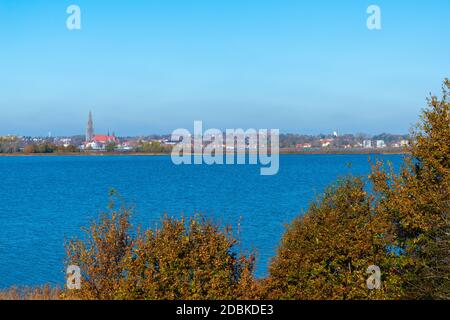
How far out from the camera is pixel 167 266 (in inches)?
556

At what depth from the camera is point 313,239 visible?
16.9 metres

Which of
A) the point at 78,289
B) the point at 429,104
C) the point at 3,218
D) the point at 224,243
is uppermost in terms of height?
the point at 429,104

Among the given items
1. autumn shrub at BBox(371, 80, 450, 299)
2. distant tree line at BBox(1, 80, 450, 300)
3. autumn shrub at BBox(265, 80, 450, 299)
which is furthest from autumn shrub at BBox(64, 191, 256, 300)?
autumn shrub at BBox(371, 80, 450, 299)

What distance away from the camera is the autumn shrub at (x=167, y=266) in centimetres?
1355

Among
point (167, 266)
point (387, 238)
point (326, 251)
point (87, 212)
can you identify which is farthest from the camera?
point (87, 212)

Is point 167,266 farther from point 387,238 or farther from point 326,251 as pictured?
point 387,238

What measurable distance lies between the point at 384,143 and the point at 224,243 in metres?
169

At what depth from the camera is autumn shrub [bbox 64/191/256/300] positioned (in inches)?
534

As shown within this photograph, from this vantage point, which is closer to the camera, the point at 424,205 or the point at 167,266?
the point at 167,266

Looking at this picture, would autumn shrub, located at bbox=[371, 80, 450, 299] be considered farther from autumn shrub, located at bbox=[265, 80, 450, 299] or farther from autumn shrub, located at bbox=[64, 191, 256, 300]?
autumn shrub, located at bbox=[64, 191, 256, 300]

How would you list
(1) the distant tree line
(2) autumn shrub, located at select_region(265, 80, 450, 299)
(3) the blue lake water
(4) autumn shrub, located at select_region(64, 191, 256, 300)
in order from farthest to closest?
(3) the blue lake water, (2) autumn shrub, located at select_region(265, 80, 450, 299), (1) the distant tree line, (4) autumn shrub, located at select_region(64, 191, 256, 300)

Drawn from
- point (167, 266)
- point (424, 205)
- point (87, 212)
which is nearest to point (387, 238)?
point (424, 205)
